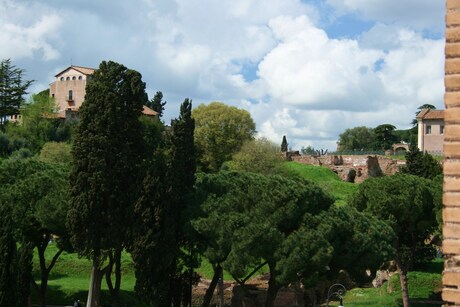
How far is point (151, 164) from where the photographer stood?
2275 cm

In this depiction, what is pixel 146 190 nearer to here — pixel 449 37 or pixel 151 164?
pixel 151 164

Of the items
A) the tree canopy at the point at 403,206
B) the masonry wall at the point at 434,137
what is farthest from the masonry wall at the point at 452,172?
the masonry wall at the point at 434,137

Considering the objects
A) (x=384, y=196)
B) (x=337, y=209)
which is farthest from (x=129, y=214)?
(x=384, y=196)

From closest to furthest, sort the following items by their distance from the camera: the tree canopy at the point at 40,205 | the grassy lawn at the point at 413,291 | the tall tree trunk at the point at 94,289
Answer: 1. the tree canopy at the point at 40,205
2. the tall tree trunk at the point at 94,289
3. the grassy lawn at the point at 413,291

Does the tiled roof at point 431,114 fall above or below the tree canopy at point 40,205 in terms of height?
above

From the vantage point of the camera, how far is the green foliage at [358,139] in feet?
300

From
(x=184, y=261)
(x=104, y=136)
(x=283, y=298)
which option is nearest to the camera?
(x=104, y=136)

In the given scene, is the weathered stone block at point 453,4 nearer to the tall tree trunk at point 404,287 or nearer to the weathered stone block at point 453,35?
the weathered stone block at point 453,35

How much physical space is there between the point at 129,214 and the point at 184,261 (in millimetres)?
2799

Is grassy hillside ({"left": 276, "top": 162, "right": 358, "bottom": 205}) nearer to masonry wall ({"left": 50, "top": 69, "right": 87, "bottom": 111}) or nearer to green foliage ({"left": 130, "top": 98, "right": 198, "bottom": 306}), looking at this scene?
green foliage ({"left": 130, "top": 98, "right": 198, "bottom": 306})

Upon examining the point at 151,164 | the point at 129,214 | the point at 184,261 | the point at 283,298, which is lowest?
the point at 283,298

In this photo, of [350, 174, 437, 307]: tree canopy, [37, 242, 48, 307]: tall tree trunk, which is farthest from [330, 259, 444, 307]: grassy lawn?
[37, 242, 48, 307]: tall tree trunk

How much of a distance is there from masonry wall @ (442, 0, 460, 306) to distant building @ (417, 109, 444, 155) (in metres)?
60.1

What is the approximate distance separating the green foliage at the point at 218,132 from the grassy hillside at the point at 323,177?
533 cm
